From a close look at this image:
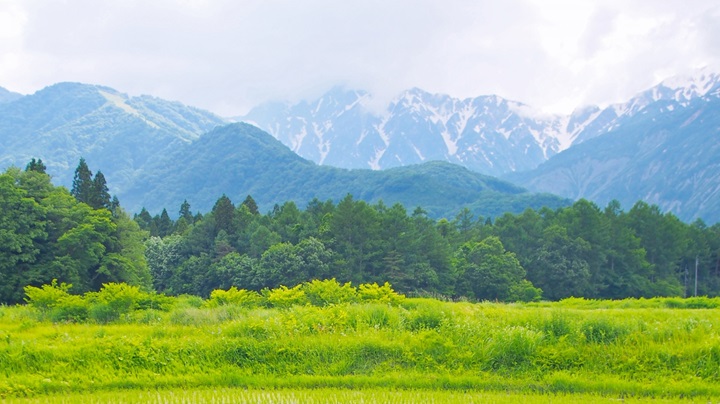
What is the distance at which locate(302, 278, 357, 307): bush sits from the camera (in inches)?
882

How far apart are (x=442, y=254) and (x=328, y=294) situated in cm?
6444

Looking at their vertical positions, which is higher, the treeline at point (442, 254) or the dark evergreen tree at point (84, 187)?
the dark evergreen tree at point (84, 187)

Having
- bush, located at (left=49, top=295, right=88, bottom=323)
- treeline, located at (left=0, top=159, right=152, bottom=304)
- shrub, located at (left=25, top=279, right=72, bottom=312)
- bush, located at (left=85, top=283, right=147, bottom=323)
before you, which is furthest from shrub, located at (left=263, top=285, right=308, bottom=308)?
treeline, located at (left=0, top=159, right=152, bottom=304)

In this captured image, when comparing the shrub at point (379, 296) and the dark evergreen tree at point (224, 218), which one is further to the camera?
the dark evergreen tree at point (224, 218)

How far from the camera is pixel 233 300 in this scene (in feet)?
74.7

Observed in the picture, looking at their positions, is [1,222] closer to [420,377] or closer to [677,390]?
[420,377]

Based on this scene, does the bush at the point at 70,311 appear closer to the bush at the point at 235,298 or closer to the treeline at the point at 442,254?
A: the bush at the point at 235,298

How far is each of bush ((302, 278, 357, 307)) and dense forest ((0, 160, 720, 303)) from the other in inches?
1586

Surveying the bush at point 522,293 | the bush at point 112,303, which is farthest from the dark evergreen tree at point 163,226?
the bush at point 112,303

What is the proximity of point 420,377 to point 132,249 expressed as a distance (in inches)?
2201

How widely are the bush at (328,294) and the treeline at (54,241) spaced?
3712 cm

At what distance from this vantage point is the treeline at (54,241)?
4925 cm

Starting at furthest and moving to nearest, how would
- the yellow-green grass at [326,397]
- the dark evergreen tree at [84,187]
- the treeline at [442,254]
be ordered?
the treeline at [442,254] < the dark evergreen tree at [84,187] < the yellow-green grass at [326,397]

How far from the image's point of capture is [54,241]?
178 ft
